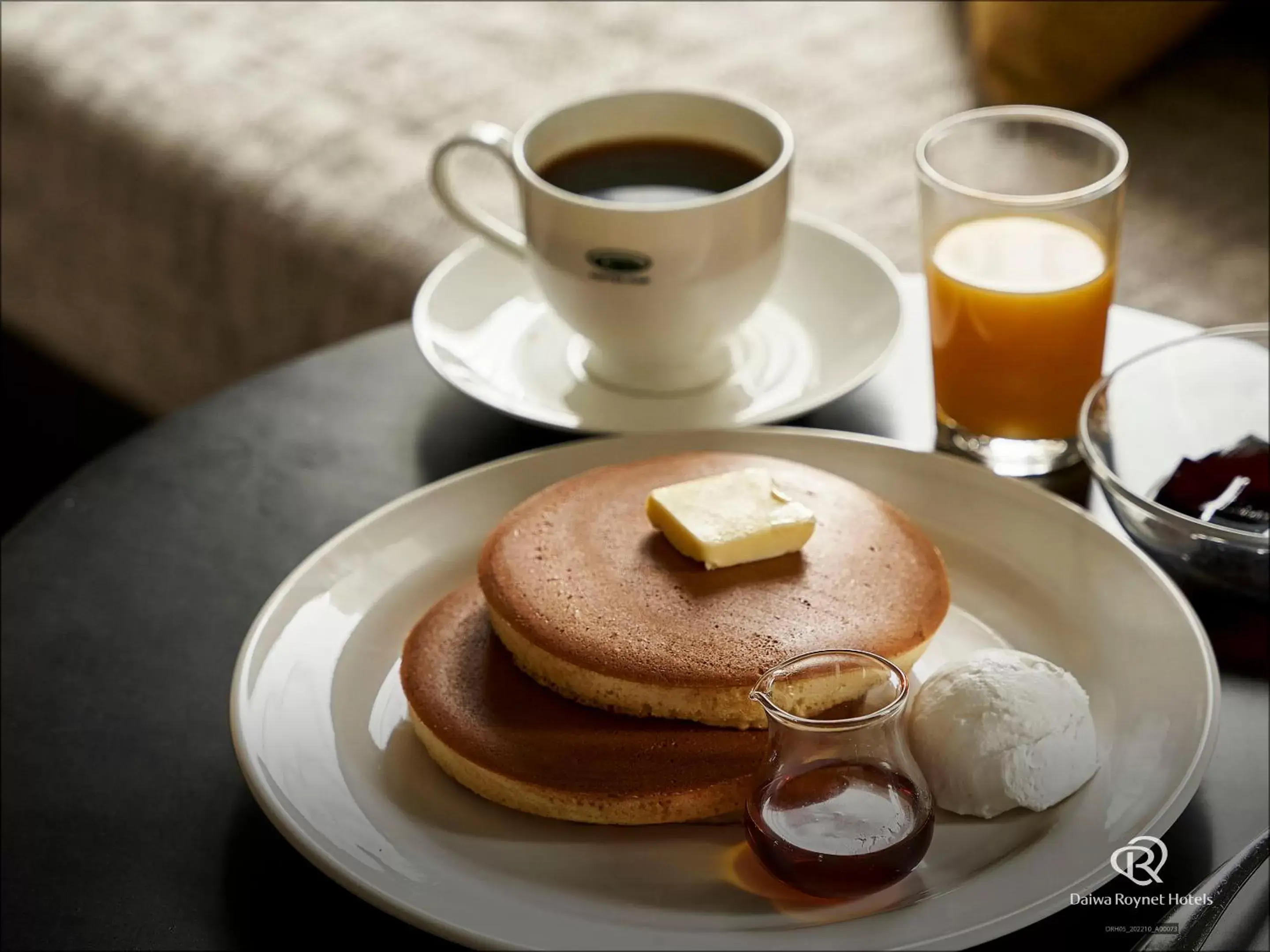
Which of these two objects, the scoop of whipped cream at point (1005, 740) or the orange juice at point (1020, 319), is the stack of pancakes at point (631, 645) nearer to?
the scoop of whipped cream at point (1005, 740)

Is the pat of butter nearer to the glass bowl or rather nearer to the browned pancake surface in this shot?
the browned pancake surface

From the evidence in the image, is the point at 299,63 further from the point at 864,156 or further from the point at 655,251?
the point at 655,251

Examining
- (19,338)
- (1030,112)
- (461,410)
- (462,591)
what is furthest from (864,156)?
(19,338)

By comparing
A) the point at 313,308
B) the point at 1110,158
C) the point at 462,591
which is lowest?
the point at 313,308

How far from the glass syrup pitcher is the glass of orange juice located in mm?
418

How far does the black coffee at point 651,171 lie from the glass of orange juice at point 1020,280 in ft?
0.57

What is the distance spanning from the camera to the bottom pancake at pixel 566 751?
2.49 feet

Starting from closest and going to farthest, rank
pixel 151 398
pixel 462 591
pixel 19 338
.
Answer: pixel 462 591, pixel 151 398, pixel 19 338

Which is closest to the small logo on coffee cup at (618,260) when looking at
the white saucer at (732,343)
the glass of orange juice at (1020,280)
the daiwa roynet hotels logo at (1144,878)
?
the white saucer at (732,343)

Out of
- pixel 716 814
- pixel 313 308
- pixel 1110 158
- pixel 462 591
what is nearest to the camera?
pixel 716 814

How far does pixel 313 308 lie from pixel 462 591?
92 cm

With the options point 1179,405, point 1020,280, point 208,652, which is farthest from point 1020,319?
point 208,652

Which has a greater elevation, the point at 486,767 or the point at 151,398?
the point at 486,767

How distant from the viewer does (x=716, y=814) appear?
0.77m
